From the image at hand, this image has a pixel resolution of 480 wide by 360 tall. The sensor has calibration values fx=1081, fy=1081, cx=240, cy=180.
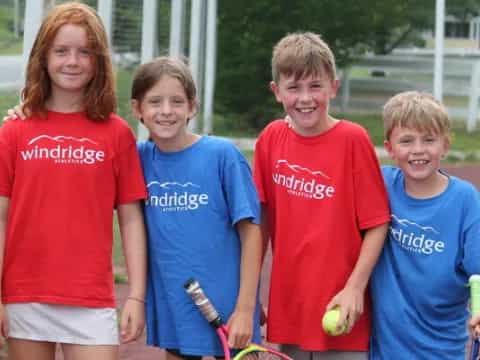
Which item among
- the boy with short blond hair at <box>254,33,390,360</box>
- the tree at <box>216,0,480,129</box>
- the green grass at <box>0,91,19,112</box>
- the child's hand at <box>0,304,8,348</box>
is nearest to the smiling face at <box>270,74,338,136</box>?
the boy with short blond hair at <box>254,33,390,360</box>

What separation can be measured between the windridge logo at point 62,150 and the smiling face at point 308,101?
29.8 inches

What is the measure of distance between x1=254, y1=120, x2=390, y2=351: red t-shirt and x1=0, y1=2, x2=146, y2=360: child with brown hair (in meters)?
0.55

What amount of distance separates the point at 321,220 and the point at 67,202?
0.94 metres

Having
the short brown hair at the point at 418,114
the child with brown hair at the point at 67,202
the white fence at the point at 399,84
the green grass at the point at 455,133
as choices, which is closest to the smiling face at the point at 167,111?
the child with brown hair at the point at 67,202

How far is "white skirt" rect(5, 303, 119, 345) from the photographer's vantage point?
394cm

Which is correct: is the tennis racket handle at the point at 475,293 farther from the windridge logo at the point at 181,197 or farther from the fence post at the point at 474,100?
the fence post at the point at 474,100

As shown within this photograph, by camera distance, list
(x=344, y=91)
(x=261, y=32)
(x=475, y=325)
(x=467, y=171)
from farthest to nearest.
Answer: (x=344, y=91)
(x=261, y=32)
(x=467, y=171)
(x=475, y=325)

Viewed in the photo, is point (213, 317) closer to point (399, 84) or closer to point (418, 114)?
point (418, 114)

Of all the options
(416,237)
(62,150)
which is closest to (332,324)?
(416,237)

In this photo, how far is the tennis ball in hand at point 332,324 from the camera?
3871 millimetres

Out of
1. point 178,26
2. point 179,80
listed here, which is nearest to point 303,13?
point 178,26

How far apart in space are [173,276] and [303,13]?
1984 centimetres

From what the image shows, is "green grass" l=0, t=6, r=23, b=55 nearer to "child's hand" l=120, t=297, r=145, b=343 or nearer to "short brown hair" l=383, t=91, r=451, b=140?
"child's hand" l=120, t=297, r=145, b=343

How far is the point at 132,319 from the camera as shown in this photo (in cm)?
400
